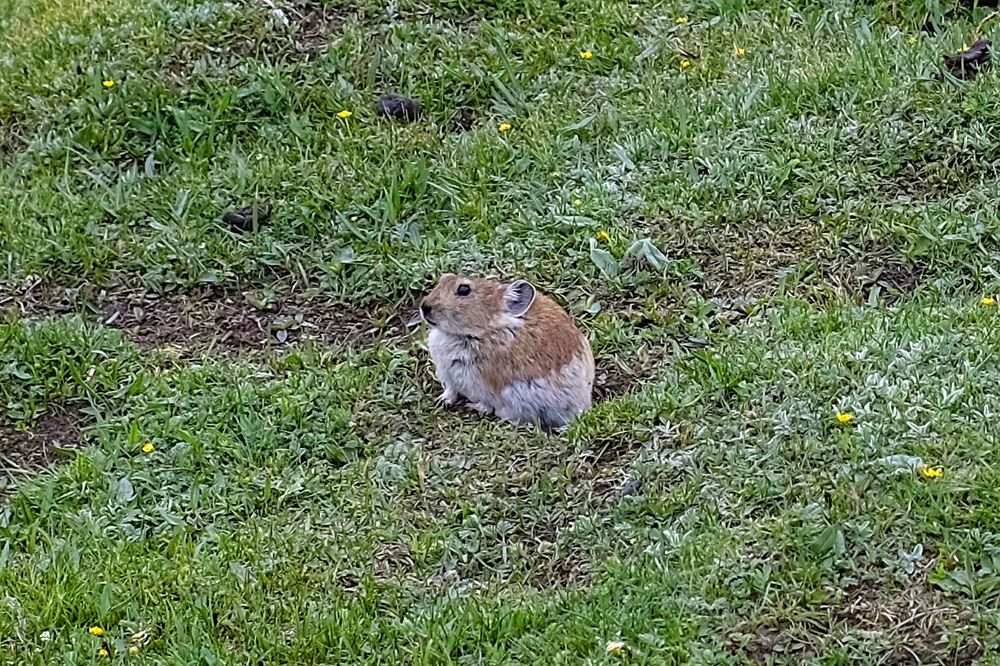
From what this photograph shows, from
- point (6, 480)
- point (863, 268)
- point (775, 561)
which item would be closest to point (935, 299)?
point (863, 268)

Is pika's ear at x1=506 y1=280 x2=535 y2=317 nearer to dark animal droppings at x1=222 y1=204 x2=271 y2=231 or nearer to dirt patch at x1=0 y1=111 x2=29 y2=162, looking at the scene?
dark animal droppings at x1=222 y1=204 x2=271 y2=231

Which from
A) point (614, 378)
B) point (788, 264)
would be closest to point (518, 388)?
point (614, 378)

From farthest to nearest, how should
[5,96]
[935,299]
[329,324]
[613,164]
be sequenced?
[5,96] → [613,164] → [329,324] → [935,299]

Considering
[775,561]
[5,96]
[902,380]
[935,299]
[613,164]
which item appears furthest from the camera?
[5,96]

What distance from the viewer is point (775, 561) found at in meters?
4.81

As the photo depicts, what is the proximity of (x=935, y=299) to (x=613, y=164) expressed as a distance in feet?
6.10

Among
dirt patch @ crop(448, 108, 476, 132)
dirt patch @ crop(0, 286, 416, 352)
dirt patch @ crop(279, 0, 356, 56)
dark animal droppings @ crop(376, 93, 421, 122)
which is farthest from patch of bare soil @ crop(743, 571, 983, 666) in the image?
dirt patch @ crop(279, 0, 356, 56)

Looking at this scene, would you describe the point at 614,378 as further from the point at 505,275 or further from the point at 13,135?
the point at 13,135

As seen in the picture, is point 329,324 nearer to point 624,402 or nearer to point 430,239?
point 430,239

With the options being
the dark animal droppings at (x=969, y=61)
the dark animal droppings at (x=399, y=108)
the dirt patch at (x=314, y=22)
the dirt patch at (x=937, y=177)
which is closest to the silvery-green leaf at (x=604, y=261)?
the dirt patch at (x=937, y=177)

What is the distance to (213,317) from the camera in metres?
6.85

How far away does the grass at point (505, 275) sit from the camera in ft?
15.8

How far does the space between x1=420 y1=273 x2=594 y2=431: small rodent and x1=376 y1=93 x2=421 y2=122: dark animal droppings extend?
2.03 metres

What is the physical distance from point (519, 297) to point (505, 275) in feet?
2.37
